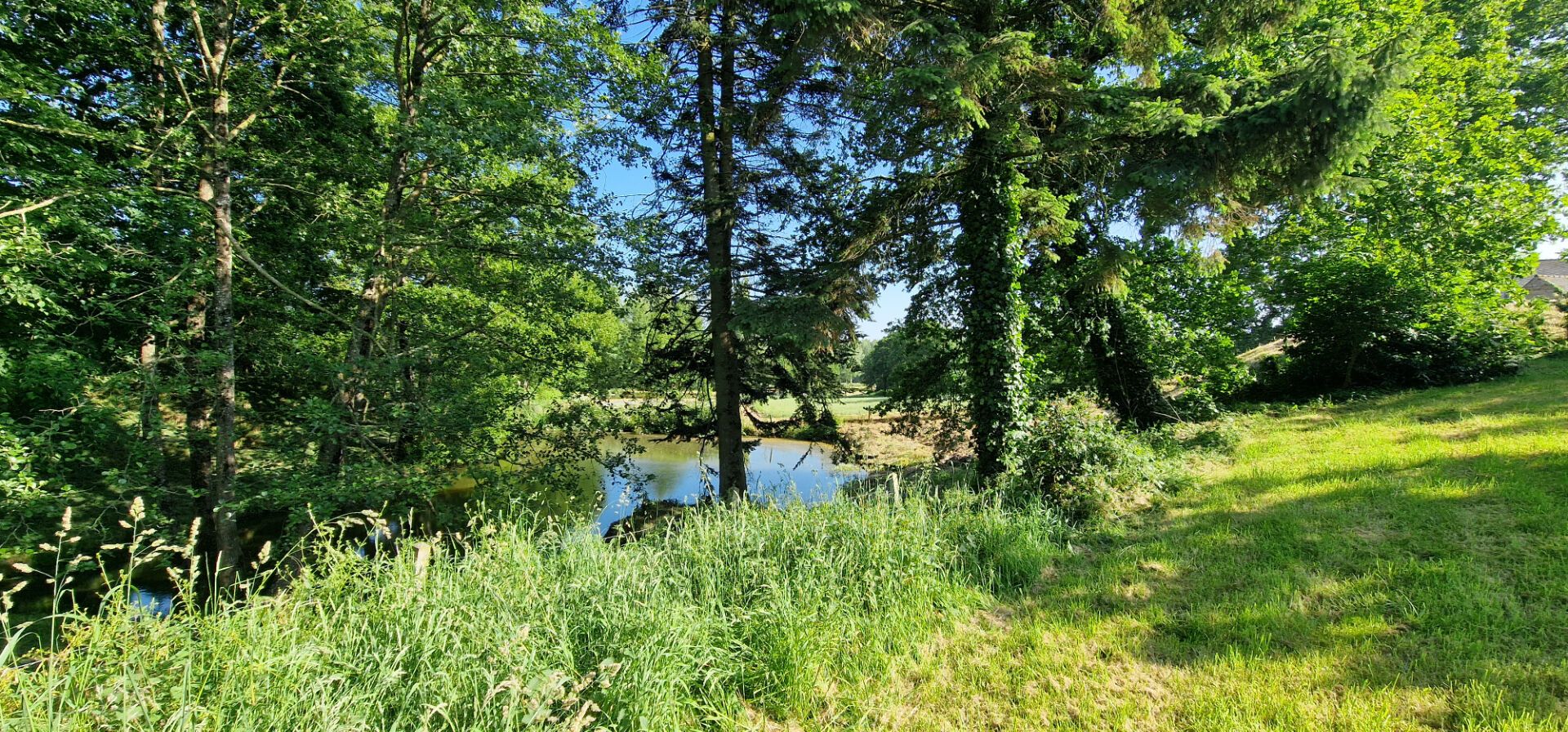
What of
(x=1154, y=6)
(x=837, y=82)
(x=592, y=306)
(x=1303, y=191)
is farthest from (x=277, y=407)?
(x=1303, y=191)

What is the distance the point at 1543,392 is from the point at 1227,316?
3.80m

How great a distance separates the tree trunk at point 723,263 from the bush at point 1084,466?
4601 mm

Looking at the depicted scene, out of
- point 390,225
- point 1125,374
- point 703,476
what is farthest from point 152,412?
point 1125,374

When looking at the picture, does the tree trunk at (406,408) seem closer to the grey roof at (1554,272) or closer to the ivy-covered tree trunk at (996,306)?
the ivy-covered tree trunk at (996,306)

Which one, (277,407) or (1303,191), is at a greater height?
(1303,191)

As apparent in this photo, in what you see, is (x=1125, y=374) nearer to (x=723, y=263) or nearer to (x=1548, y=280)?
(x=723, y=263)

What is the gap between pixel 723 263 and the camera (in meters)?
9.17

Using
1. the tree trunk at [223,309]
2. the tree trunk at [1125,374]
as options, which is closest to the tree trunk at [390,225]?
the tree trunk at [223,309]

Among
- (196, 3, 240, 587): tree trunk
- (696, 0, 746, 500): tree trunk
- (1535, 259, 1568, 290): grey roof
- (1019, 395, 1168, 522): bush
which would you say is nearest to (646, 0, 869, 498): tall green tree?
(696, 0, 746, 500): tree trunk

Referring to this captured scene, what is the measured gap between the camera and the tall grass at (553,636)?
200 cm

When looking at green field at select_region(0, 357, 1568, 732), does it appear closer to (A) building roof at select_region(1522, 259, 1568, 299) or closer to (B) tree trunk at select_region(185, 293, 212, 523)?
(B) tree trunk at select_region(185, 293, 212, 523)

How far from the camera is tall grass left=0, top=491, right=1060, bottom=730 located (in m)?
2.00

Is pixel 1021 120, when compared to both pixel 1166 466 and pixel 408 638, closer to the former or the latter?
pixel 1166 466

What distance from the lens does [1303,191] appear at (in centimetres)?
605
